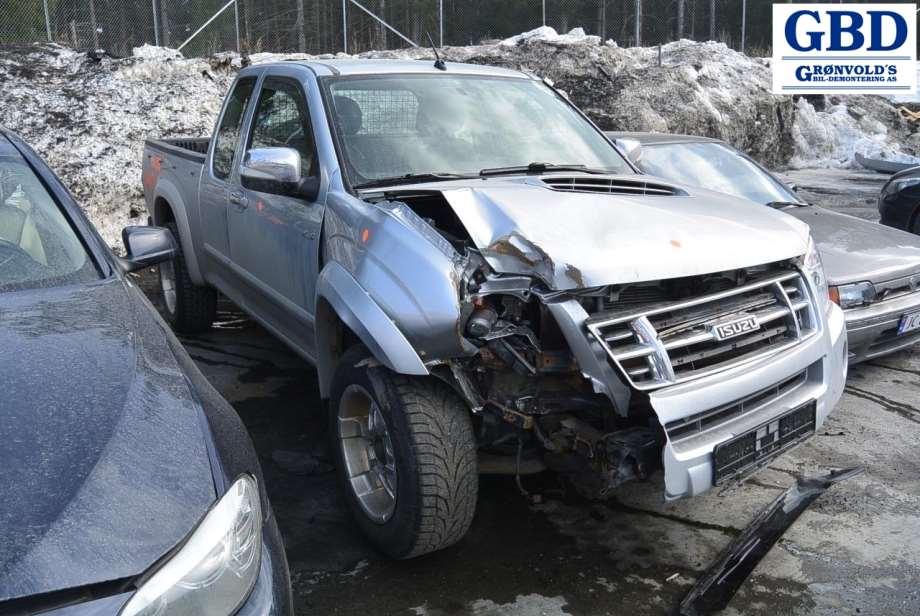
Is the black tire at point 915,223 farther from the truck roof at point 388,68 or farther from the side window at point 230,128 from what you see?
the side window at point 230,128

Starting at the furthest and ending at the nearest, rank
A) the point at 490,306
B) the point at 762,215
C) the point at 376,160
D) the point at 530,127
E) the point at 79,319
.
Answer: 1. the point at 530,127
2. the point at 376,160
3. the point at 762,215
4. the point at 490,306
5. the point at 79,319

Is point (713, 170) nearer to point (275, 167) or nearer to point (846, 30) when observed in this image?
point (275, 167)

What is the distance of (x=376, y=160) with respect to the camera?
12.7ft

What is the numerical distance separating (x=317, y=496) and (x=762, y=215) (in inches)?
88.0

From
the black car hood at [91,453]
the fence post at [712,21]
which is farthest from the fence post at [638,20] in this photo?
the black car hood at [91,453]

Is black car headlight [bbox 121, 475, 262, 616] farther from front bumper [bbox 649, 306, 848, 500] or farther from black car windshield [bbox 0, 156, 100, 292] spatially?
front bumper [bbox 649, 306, 848, 500]

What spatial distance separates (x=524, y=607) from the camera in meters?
3.04

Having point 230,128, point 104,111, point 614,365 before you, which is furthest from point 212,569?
point 104,111

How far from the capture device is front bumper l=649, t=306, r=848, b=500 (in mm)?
2760

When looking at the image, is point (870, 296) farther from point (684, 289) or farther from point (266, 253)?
point (266, 253)

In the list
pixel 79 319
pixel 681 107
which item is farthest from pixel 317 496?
pixel 681 107

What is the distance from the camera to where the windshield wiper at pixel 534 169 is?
3945 mm

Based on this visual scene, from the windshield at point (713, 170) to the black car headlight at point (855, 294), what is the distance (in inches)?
54.0

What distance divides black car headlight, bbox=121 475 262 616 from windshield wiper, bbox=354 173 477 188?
6.67 feet
